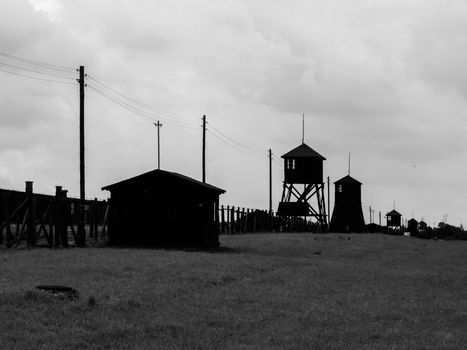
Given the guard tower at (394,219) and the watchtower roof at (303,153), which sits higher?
the watchtower roof at (303,153)

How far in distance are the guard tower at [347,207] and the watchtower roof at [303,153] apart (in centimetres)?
1761

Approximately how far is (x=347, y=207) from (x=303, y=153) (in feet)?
63.9

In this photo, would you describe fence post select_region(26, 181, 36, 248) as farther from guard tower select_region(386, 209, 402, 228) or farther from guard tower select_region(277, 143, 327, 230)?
guard tower select_region(386, 209, 402, 228)

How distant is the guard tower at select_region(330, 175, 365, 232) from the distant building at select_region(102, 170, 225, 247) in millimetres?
56172

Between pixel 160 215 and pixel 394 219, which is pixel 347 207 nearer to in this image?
pixel 394 219

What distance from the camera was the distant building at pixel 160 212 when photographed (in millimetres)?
40156

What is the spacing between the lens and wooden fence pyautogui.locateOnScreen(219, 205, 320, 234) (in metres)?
62.1

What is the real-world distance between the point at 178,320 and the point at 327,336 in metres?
2.90

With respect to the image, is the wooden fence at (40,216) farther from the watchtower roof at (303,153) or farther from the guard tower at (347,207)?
the guard tower at (347,207)

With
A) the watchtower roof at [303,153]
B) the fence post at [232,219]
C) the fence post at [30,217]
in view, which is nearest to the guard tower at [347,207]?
the watchtower roof at [303,153]

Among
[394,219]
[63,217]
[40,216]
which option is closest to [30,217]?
[40,216]

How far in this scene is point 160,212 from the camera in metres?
40.4

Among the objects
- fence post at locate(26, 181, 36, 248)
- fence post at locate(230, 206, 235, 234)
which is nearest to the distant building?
fence post at locate(26, 181, 36, 248)

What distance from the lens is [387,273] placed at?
29.1 m
